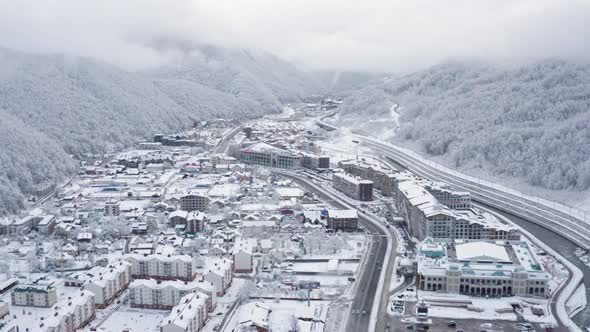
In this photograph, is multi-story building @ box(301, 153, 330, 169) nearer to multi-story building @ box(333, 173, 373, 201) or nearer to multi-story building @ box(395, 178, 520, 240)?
multi-story building @ box(333, 173, 373, 201)

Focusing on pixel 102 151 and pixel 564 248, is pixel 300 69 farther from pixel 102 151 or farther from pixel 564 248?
pixel 564 248

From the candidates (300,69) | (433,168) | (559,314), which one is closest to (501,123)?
(433,168)

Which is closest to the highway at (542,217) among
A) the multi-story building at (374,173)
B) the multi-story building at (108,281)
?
the multi-story building at (374,173)

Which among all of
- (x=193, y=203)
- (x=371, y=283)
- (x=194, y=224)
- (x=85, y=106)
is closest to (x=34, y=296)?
(x=194, y=224)

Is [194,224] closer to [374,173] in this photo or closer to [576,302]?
[374,173]

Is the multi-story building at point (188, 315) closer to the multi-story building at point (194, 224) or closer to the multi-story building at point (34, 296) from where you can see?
the multi-story building at point (34, 296)

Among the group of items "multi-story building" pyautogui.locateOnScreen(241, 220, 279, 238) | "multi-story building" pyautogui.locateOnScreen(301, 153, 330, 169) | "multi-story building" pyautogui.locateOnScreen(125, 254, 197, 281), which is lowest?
"multi-story building" pyautogui.locateOnScreen(125, 254, 197, 281)

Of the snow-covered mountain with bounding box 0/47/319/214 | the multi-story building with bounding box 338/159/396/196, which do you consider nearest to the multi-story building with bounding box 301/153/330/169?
the multi-story building with bounding box 338/159/396/196
